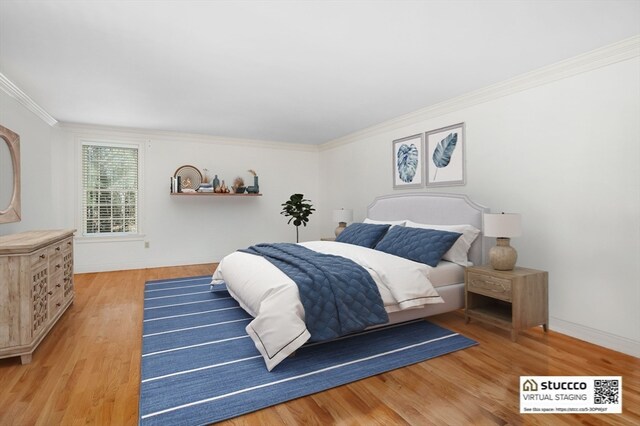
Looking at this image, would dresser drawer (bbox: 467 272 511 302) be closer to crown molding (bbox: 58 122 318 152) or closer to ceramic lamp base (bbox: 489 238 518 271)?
ceramic lamp base (bbox: 489 238 518 271)

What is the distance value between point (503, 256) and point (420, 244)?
75 centimetres

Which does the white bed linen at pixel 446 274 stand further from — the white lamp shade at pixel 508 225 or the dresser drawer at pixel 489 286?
the white lamp shade at pixel 508 225

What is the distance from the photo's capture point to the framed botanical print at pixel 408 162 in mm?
4543

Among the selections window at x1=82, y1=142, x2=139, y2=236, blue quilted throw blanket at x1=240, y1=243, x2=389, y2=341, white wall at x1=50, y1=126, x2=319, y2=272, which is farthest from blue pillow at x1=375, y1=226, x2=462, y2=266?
window at x1=82, y1=142, x2=139, y2=236

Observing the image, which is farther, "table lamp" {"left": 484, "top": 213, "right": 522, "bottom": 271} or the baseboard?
"table lamp" {"left": 484, "top": 213, "right": 522, "bottom": 271}

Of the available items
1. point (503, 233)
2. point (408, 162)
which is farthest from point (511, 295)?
point (408, 162)

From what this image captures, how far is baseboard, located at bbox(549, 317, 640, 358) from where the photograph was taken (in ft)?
8.46

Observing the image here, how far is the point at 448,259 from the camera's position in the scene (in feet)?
11.5

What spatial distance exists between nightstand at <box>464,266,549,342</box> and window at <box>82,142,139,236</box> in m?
5.26

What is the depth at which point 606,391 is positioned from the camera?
6.92 ft

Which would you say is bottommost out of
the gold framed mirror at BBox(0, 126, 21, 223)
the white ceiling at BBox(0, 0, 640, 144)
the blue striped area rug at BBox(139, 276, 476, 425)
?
the blue striped area rug at BBox(139, 276, 476, 425)

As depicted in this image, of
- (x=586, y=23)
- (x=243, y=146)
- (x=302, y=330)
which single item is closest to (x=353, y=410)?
(x=302, y=330)

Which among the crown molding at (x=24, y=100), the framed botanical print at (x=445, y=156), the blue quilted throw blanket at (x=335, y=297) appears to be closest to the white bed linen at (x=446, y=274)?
the blue quilted throw blanket at (x=335, y=297)

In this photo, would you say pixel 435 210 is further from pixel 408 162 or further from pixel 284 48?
pixel 284 48
